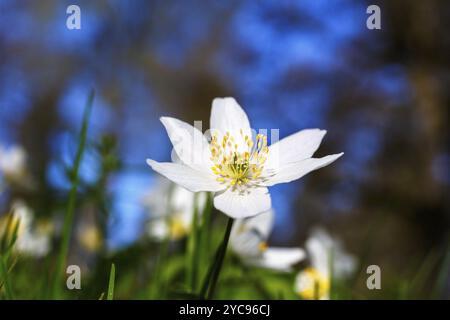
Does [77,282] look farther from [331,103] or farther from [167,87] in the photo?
[167,87]

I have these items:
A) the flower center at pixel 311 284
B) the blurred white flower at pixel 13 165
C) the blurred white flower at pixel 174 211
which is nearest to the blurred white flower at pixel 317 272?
the flower center at pixel 311 284

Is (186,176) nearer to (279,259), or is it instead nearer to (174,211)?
(279,259)

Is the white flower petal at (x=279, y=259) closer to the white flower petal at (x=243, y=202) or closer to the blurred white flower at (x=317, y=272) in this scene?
the blurred white flower at (x=317, y=272)

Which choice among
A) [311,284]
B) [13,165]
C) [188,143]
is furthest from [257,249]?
[13,165]

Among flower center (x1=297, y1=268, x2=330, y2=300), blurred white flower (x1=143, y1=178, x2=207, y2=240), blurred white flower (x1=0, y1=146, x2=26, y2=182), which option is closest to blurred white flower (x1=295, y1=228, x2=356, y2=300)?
flower center (x1=297, y1=268, x2=330, y2=300)

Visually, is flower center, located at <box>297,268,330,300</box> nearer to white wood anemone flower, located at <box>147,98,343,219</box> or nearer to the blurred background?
white wood anemone flower, located at <box>147,98,343,219</box>

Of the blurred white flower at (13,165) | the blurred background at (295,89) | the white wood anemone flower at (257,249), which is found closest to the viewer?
the white wood anemone flower at (257,249)
